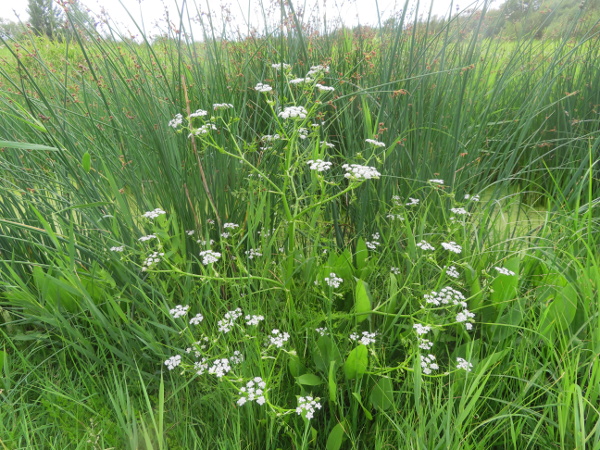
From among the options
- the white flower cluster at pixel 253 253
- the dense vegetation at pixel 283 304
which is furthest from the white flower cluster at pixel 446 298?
the white flower cluster at pixel 253 253

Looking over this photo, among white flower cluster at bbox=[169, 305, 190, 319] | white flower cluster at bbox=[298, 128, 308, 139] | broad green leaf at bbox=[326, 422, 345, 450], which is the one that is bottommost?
broad green leaf at bbox=[326, 422, 345, 450]

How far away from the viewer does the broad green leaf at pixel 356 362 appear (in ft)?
3.03

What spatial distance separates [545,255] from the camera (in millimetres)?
1308

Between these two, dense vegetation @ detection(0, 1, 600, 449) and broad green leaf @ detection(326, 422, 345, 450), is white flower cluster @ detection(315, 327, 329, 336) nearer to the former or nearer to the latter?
dense vegetation @ detection(0, 1, 600, 449)

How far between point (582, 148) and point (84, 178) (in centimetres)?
219

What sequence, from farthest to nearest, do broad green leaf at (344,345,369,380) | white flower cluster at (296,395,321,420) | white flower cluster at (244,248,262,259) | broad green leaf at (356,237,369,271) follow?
broad green leaf at (356,237,369,271), white flower cluster at (244,248,262,259), broad green leaf at (344,345,369,380), white flower cluster at (296,395,321,420)

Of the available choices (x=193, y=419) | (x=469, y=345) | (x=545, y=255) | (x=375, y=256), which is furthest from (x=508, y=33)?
(x=193, y=419)

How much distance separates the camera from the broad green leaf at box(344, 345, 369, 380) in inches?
36.4

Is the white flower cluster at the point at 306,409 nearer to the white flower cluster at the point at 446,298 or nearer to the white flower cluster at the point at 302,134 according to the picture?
the white flower cluster at the point at 446,298

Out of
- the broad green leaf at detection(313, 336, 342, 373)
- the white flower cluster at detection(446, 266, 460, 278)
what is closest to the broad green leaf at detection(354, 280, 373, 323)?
the broad green leaf at detection(313, 336, 342, 373)

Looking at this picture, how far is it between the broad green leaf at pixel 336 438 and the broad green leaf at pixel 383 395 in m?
0.12

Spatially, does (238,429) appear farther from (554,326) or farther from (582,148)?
(582,148)

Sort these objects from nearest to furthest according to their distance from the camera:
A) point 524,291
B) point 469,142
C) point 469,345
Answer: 1. point 469,345
2. point 524,291
3. point 469,142

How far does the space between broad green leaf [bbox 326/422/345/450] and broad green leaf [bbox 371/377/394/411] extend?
12 centimetres
